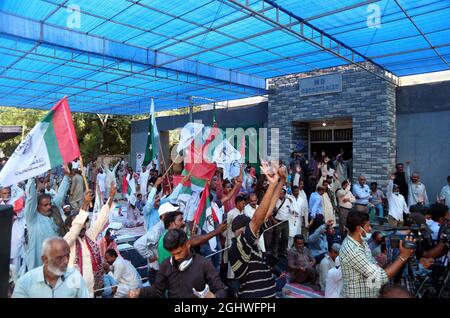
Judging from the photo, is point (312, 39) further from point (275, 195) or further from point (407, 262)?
point (275, 195)

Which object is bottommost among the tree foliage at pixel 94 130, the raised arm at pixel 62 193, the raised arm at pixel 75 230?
the raised arm at pixel 75 230

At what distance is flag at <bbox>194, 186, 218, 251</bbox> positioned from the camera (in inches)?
203

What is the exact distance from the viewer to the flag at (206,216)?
5.15 meters

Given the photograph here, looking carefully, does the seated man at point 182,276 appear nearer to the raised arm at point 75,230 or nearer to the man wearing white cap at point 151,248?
the raised arm at point 75,230

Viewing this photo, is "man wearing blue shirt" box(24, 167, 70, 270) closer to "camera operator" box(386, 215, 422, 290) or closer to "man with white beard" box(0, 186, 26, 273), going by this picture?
"man with white beard" box(0, 186, 26, 273)

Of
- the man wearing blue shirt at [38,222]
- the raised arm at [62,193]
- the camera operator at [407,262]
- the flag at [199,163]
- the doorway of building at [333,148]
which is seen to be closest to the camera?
the camera operator at [407,262]

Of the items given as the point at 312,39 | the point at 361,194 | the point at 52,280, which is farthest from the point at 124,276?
the point at 312,39

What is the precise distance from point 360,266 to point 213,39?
8.00 m

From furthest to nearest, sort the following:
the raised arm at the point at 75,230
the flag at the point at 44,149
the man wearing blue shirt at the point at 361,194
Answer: the man wearing blue shirt at the point at 361,194 < the flag at the point at 44,149 < the raised arm at the point at 75,230

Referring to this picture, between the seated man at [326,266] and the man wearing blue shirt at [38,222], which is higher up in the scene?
the man wearing blue shirt at [38,222]

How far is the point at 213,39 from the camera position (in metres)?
9.49

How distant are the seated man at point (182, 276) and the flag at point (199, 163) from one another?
9.85 feet

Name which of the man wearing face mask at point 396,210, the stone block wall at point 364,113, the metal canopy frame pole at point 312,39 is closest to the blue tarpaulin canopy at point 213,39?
the metal canopy frame pole at point 312,39
